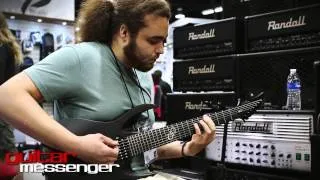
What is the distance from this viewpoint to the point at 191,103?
2.46m

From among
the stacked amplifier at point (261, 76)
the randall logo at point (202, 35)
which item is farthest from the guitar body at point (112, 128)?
the randall logo at point (202, 35)

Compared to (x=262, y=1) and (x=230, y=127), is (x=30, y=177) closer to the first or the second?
(x=230, y=127)

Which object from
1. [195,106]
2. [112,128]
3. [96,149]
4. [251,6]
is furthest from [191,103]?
[96,149]

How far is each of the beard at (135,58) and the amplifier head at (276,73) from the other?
750mm

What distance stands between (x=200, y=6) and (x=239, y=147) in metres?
10.2

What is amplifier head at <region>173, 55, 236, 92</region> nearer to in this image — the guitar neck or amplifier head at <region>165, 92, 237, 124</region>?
amplifier head at <region>165, 92, 237, 124</region>

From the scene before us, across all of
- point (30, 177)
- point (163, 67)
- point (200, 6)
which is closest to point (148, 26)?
point (30, 177)

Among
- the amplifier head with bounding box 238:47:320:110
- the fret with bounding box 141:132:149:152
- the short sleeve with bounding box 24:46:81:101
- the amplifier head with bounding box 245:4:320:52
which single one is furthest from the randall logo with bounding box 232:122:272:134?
the short sleeve with bounding box 24:46:81:101

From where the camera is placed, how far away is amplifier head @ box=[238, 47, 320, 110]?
1938 millimetres

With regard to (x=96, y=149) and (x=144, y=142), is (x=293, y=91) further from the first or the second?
(x=96, y=149)

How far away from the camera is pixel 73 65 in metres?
1.35

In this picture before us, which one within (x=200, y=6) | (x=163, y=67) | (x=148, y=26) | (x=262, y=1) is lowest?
(x=163, y=67)

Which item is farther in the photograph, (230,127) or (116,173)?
(230,127)

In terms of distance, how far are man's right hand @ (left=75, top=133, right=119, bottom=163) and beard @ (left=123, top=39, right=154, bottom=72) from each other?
32 cm
